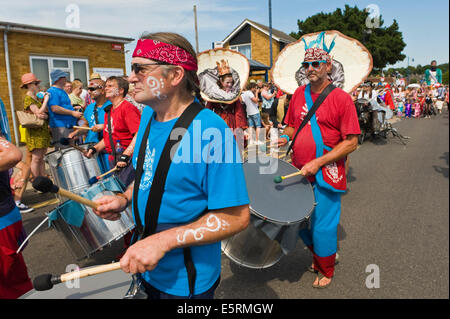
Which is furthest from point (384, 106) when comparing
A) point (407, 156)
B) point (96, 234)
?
point (96, 234)

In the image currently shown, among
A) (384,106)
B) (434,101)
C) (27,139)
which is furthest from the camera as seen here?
(434,101)

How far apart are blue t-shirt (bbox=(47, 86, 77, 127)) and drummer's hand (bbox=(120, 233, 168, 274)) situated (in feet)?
18.4

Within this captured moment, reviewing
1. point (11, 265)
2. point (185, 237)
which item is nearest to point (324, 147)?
point (185, 237)

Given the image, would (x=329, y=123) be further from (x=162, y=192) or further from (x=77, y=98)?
(x=77, y=98)

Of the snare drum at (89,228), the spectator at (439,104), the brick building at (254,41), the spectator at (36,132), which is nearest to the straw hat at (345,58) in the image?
the snare drum at (89,228)

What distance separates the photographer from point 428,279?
2.85 metres

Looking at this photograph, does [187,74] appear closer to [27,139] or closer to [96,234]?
[96,234]

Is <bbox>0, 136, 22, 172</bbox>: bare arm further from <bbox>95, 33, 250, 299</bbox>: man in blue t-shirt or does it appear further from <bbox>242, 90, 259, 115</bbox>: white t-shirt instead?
<bbox>242, 90, 259, 115</bbox>: white t-shirt

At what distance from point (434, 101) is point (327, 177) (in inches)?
900

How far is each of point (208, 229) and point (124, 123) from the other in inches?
106

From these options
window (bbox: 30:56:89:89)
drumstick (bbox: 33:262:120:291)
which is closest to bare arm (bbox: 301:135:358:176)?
drumstick (bbox: 33:262:120:291)

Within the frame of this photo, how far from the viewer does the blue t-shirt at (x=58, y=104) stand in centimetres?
602

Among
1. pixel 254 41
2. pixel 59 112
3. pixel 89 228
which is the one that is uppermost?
pixel 254 41

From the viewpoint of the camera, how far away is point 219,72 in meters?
5.36
